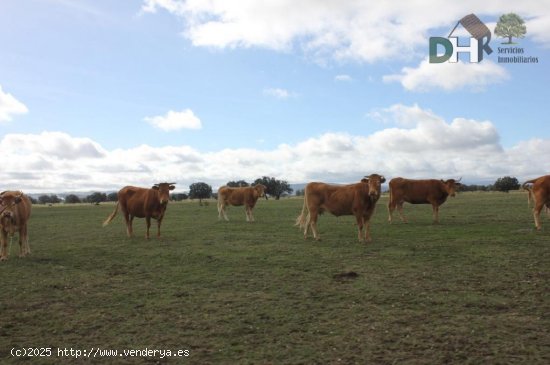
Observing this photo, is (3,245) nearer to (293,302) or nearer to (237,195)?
(293,302)

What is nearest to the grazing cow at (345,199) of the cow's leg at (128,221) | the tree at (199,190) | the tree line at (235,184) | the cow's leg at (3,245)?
the cow's leg at (128,221)

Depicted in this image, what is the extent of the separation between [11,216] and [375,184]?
9.86 metres

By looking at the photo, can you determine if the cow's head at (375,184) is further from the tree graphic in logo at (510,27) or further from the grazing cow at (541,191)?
the tree graphic in logo at (510,27)

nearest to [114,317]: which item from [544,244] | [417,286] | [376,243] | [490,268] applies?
[417,286]

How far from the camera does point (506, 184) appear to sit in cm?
6919

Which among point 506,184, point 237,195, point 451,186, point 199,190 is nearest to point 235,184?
point 199,190

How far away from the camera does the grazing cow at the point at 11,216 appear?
35.5ft

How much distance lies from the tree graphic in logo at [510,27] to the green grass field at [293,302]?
12.2 meters

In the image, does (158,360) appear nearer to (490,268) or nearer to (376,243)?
(490,268)

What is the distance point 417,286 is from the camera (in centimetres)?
757

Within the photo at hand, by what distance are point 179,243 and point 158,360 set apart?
9.29 meters

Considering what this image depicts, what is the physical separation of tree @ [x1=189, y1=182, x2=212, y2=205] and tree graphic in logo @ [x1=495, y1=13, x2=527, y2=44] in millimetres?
73415

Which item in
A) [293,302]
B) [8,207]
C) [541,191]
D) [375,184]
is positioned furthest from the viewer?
[541,191]

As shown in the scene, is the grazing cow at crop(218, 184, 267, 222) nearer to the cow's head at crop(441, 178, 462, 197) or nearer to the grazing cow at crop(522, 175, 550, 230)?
the cow's head at crop(441, 178, 462, 197)
